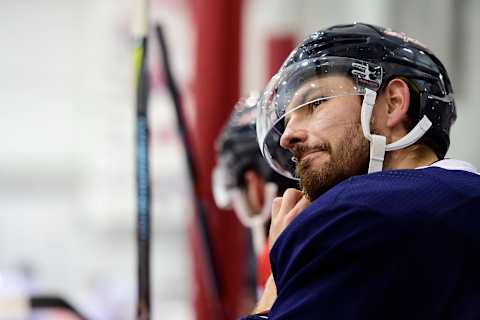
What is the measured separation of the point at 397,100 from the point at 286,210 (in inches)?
10.7

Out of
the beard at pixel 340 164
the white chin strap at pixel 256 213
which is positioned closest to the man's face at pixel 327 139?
the beard at pixel 340 164

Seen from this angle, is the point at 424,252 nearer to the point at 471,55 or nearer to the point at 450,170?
the point at 450,170

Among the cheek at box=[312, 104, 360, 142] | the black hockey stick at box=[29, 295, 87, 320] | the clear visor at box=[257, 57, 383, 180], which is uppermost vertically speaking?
the clear visor at box=[257, 57, 383, 180]

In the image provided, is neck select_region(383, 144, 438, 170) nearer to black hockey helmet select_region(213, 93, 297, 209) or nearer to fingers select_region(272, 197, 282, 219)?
fingers select_region(272, 197, 282, 219)

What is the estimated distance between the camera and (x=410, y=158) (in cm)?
156

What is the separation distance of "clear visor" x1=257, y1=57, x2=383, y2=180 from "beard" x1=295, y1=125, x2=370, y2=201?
0.24ft

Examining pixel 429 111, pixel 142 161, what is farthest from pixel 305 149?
pixel 142 161

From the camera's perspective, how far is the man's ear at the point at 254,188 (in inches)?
99.3

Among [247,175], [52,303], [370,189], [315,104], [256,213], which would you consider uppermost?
[315,104]

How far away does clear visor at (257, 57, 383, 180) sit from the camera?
1.55 meters

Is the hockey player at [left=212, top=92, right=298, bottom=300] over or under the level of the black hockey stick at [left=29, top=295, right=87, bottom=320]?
over

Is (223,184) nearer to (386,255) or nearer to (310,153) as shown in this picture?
(310,153)

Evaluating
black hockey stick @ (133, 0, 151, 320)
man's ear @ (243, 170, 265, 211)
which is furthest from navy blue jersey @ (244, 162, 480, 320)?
man's ear @ (243, 170, 265, 211)

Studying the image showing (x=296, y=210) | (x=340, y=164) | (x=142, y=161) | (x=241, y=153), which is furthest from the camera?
(x=241, y=153)
